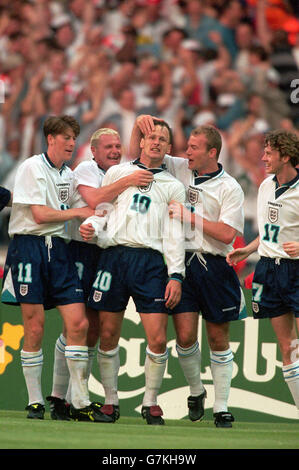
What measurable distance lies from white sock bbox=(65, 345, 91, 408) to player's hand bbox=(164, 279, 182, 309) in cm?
66

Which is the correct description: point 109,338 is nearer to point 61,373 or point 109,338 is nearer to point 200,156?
point 61,373

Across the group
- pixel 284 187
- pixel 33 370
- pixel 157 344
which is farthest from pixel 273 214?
pixel 33 370

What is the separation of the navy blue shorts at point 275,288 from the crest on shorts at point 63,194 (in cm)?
144

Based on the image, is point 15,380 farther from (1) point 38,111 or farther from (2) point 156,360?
(1) point 38,111

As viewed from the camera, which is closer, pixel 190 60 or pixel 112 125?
pixel 112 125

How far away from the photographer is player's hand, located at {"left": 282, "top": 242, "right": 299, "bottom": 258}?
610 centimetres

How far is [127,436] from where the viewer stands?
5320mm

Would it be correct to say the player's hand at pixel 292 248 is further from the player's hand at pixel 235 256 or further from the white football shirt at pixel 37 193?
the white football shirt at pixel 37 193

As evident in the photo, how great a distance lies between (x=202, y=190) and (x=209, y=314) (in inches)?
34.7

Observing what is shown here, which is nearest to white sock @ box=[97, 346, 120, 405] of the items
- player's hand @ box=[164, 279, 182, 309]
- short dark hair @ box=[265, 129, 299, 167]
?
player's hand @ box=[164, 279, 182, 309]

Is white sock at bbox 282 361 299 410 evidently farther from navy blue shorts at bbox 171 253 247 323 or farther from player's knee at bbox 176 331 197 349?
player's knee at bbox 176 331 197 349

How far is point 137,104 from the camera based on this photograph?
1186cm

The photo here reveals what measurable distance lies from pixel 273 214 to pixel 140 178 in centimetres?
95
